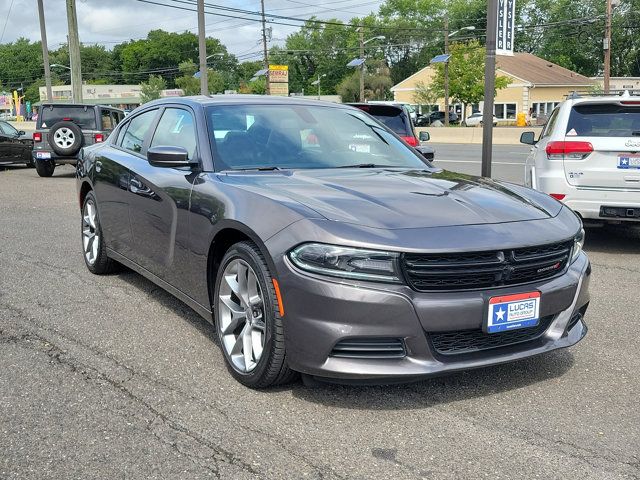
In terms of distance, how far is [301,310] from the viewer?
3219 mm

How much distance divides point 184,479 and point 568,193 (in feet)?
18.6

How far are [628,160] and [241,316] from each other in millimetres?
5062

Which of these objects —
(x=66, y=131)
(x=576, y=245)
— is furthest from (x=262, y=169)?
(x=66, y=131)

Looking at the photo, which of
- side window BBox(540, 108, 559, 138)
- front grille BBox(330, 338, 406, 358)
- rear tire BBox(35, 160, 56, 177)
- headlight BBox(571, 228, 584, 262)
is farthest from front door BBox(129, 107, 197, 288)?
rear tire BBox(35, 160, 56, 177)

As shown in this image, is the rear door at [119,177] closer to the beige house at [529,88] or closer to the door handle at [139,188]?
the door handle at [139,188]

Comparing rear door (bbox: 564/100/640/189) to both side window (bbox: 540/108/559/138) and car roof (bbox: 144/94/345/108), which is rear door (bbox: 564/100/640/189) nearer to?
side window (bbox: 540/108/559/138)

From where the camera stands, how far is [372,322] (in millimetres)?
3129

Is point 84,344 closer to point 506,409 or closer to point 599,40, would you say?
point 506,409

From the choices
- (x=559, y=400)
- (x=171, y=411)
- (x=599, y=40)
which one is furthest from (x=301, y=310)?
(x=599, y=40)

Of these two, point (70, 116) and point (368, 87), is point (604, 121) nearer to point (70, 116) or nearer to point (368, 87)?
point (70, 116)

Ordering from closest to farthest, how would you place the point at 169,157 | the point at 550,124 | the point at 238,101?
the point at 169,157 < the point at 238,101 < the point at 550,124

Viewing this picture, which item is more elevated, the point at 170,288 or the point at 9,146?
the point at 9,146

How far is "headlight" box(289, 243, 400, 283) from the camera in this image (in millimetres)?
3156

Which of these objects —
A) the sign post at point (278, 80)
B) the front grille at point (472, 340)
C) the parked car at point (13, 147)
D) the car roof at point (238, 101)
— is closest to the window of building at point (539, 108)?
the sign post at point (278, 80)
